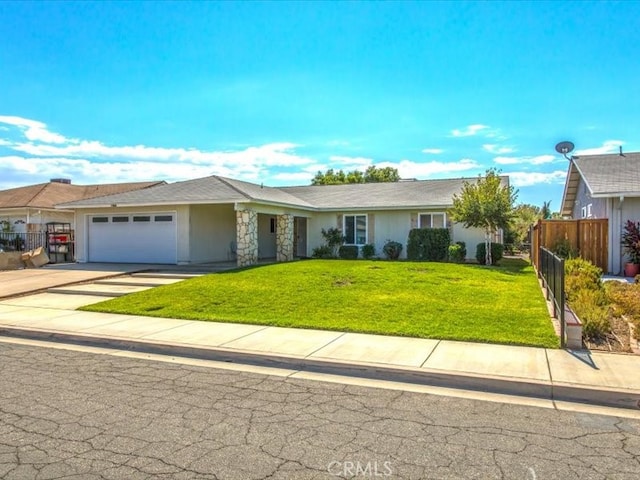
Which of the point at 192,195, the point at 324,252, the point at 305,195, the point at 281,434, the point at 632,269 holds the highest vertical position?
the point at 305,195

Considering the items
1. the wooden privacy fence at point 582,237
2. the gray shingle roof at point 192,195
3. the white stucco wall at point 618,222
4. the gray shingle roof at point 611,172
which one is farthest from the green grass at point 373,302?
the gray shingle roof at point 192,195

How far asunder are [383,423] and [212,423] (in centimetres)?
162

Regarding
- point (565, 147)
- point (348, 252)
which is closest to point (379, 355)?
point (348, 252)

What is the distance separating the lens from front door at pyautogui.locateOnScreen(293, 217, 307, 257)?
25.6 meters

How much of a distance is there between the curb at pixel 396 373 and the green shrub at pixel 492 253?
14.6 m

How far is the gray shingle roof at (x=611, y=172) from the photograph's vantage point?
51.8ft

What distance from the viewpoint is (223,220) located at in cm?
2298

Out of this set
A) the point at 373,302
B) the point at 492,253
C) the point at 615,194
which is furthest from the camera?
the point at 492,253

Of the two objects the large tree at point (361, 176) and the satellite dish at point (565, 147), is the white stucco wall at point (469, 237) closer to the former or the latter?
the satellite dish at point (565, 147)

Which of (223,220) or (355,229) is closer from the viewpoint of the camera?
(223,220)

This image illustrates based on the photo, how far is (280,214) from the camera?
21750 millimetres

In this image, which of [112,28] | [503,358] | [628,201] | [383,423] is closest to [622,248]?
[628,201]

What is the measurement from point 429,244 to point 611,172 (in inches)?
289

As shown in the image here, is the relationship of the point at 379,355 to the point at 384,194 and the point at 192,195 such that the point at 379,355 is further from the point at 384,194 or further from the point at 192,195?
the point at 384,194
